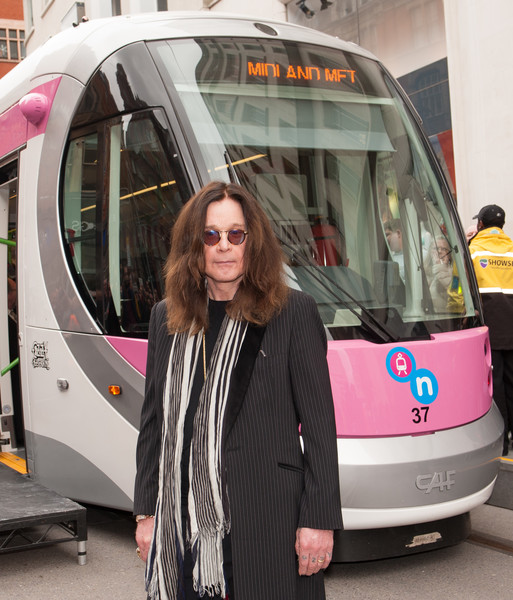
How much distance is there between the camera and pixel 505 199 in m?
10.0

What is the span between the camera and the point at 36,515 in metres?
4.89

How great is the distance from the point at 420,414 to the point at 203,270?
Answer: 2158mm

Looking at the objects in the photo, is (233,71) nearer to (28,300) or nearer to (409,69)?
(28,300)

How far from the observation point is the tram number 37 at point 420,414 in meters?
4.46

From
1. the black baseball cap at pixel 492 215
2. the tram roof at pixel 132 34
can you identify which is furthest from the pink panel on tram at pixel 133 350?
the black baseball cap at pixel 492 215

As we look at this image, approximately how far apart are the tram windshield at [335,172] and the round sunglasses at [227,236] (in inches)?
78.2

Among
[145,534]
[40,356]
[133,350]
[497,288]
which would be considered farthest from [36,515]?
[497,288]

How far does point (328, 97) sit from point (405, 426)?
6.52 feet

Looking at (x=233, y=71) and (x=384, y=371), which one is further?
(x=233, y=71)

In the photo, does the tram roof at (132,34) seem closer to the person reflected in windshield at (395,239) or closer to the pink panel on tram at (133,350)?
the person reflected in windshield at (395,239)

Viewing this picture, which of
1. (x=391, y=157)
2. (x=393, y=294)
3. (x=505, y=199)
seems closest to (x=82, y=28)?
(x=391, y=157)

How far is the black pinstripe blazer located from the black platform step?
2.69 m

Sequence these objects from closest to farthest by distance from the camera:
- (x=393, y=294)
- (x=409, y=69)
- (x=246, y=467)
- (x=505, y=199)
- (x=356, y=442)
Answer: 1. (x=246, y=467)
2. (x=356, y=442)
3. (x=393, y=294)
4. (x=505, y=199)
5. (x=409, y=69)

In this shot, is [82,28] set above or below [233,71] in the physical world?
above
